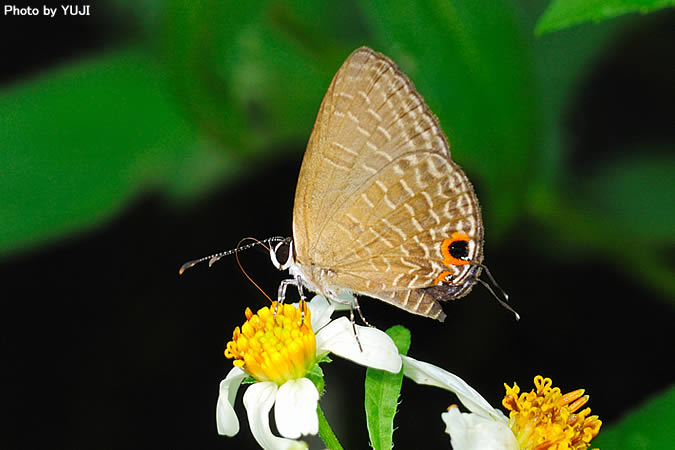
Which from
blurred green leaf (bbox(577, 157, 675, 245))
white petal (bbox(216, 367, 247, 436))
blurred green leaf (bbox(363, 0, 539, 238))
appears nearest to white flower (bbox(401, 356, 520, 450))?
white petal (bbox(216, 367, 247, 436))

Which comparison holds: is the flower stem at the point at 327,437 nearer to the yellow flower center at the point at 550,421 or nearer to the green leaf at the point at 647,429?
the yellow flower center at the point at 550,421

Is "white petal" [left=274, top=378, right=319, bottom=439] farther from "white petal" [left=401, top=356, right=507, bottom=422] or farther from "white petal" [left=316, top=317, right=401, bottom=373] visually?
"white petal" [left=401, top=356, right=507, bottom=422]

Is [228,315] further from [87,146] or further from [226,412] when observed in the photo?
[226,412]

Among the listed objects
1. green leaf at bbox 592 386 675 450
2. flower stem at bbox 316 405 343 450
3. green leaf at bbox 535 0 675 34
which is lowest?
green leaf at bbox 592 386 675 450

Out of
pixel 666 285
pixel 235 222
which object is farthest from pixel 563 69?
pixel 235 222

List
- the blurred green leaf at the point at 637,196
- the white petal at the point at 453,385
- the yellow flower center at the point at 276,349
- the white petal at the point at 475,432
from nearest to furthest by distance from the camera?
the white petal at the point at 475,432 < the white petal at the point at 453,385 < the yellow flower center at the point at 276,349 < the blurred green leaf at the point at 637,196

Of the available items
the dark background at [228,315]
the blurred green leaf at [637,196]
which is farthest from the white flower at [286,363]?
the blurred green leaf at [637,196]
